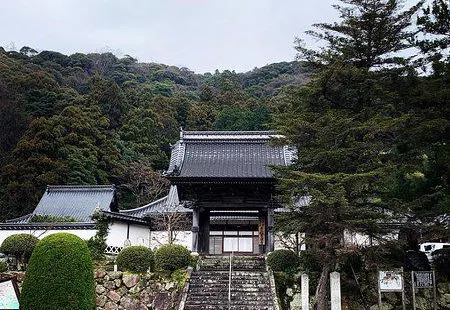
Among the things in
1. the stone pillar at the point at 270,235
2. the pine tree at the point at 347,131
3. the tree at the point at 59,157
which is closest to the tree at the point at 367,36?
the pine tree at the point at 347,131

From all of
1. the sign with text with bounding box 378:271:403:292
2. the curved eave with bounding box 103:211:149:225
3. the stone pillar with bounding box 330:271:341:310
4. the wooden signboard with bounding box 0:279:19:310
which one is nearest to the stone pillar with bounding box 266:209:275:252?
the stone pillar with bounding box 330:271:341:310

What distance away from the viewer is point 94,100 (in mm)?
56844

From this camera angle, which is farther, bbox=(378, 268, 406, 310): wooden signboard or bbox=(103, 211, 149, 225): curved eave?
bbox=(103, 211, 149, 225): curved eave

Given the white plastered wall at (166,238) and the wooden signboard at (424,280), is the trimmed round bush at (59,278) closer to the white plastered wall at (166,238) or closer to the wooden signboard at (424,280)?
the wooden signboard at (424,280)

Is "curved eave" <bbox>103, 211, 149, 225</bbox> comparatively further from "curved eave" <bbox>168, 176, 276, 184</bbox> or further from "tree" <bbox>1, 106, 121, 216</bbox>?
"tree" <bbox>1, 106, 121, 216</bbox>

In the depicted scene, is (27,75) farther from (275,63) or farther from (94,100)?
(275,63)

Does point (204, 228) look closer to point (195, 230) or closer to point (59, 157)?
point (195, 230)

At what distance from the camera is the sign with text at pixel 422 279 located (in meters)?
15.9

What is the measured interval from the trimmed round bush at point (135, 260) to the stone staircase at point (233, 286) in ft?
5.95

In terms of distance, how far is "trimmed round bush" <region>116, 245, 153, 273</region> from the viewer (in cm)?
1819

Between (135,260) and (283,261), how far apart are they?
18.1 feet

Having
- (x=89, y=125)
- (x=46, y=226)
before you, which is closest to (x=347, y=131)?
(x=46, y=226)

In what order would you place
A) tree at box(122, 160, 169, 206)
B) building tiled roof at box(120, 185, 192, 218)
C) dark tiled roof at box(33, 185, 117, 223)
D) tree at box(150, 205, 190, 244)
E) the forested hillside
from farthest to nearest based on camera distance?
1. tree at box(122, 160, 169, 206)
2. the forested hillside
3. dark tiled roof at box(33, 185, 117, 223)
4. building tiled roof at box(120, 185, 192, 218)
5. tree at box(150, 205, 190, 244)

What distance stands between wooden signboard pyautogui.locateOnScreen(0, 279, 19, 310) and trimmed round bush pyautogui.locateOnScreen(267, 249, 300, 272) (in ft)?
33.2
